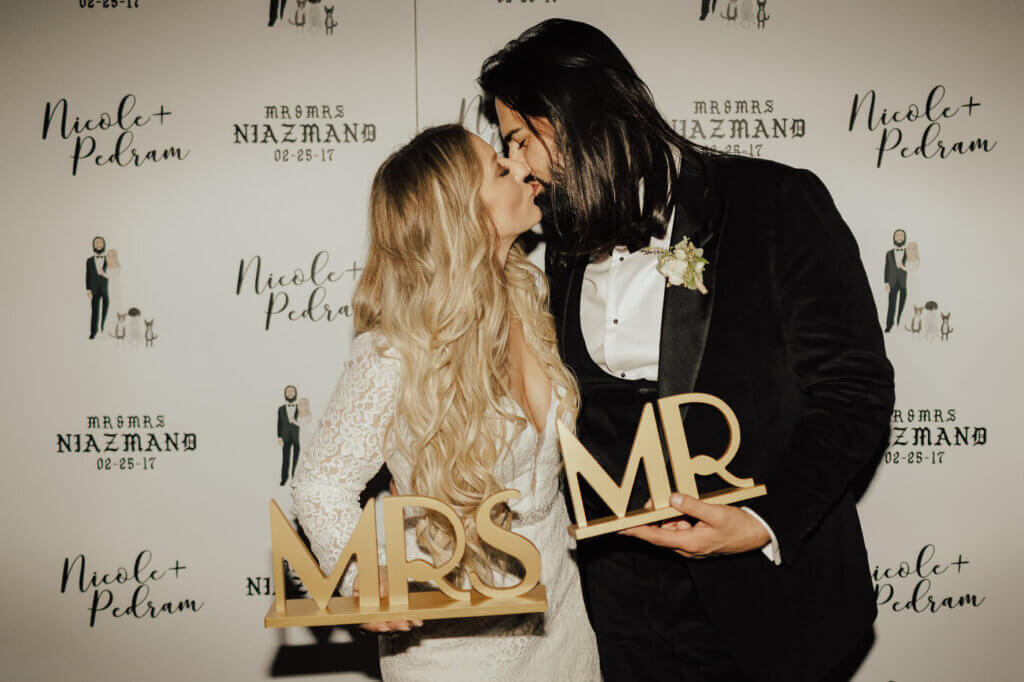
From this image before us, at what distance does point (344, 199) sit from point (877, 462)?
184cm

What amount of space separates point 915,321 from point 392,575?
1782 mm

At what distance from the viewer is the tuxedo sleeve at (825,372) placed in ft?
4.79

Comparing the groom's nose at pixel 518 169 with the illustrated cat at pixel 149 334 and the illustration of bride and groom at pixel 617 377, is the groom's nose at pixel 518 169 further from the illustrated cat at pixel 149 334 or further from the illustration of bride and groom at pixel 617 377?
the illustrated cat at pixel 149 334

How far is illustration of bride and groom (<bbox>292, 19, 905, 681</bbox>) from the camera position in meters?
1.48

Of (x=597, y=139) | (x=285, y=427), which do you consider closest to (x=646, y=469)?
(x=597, y=139)

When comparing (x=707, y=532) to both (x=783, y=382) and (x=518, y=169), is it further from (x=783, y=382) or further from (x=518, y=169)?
(x=518, y=169)

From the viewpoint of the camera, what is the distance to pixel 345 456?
1.52 metres

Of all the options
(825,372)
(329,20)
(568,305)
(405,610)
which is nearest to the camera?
(405,610)

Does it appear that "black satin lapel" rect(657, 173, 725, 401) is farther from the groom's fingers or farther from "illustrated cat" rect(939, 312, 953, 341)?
"illustrated cat" rect(939, 312, 953, 341)

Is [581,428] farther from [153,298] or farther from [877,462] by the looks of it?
[153,298]

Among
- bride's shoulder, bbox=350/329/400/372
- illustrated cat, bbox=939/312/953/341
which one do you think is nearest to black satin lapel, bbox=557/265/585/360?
bride's shoulder, bbox=350/329/400/372

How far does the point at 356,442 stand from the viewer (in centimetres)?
151

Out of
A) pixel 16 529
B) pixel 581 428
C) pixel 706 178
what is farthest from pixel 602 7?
pixel 16 529

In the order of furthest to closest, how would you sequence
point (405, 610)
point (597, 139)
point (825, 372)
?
point (597, 139) → point (825, 372) → point (405, 610)
